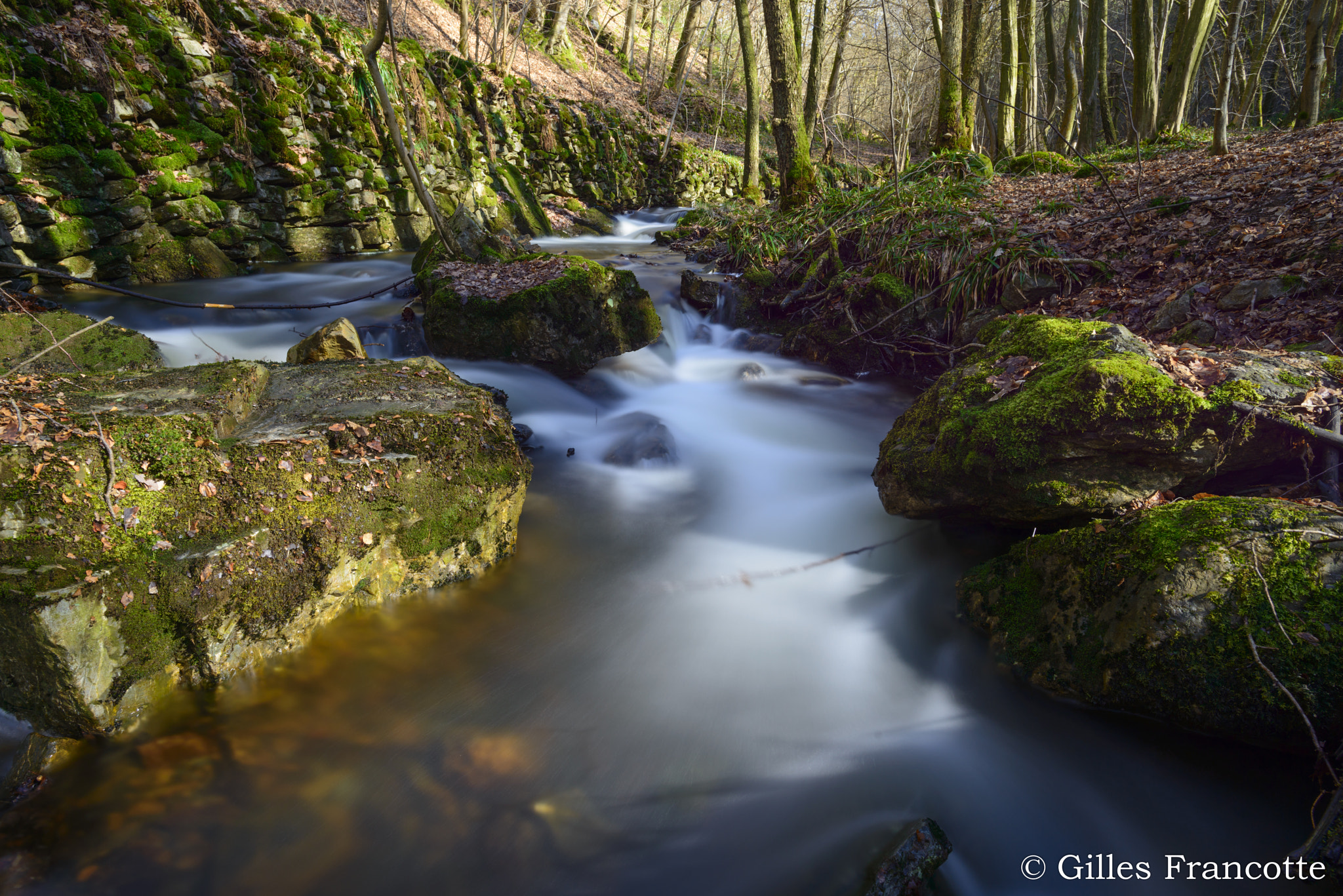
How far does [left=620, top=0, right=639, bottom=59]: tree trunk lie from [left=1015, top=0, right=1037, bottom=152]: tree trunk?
13.1 metres

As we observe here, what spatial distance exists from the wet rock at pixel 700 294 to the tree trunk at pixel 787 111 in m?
2.49

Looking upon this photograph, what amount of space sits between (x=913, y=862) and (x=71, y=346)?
6224 millimetres

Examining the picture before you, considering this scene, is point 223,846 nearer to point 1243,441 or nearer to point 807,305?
point 1243,441

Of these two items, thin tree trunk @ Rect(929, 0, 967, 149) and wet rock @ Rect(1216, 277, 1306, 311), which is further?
thin tree trunk @ Rect(929, 0, 967, 149)

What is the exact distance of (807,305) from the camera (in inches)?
300

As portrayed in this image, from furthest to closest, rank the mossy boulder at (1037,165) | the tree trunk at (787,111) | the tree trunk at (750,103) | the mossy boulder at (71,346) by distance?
the tree trunk at (750,103)
the mossy boulder at (1037,165)
the tree trunk at (787,111)
the mossy boulder at (71,346)

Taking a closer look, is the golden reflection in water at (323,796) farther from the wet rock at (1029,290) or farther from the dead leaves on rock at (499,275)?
the wet rock at (1029,290)

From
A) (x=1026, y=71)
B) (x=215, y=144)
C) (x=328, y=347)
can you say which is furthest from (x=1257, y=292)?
(x=1026, y=71)

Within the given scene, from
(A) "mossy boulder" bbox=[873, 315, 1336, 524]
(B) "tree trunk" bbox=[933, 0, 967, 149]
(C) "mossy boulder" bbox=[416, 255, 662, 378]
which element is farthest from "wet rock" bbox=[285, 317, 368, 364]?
(B) "tree trunk" bbox=[933, 0, 967, 149]

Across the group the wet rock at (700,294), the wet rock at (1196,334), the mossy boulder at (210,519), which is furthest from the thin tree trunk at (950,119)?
the mossy boulder at (210,519)

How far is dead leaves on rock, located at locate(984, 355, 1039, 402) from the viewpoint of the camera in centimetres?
357

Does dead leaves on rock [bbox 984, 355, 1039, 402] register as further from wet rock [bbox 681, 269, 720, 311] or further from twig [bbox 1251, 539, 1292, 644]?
wet rock [bbox 681, 269, 720, 311]

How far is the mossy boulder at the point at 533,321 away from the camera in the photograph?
20.5 ft

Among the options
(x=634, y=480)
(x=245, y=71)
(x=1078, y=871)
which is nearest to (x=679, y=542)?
(x=634, y=480)
